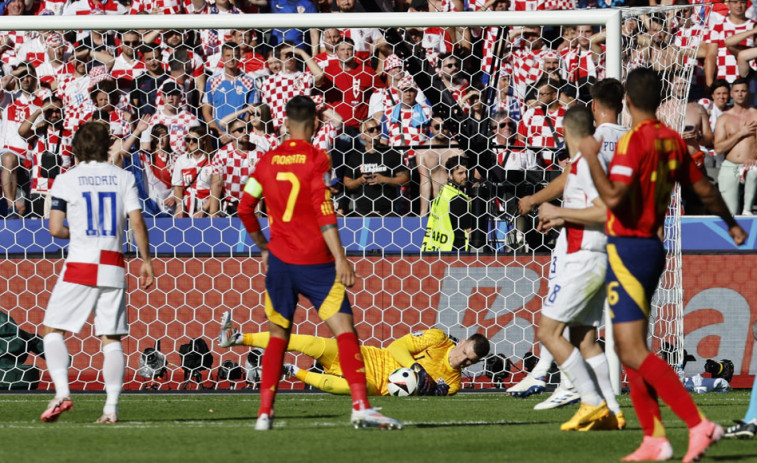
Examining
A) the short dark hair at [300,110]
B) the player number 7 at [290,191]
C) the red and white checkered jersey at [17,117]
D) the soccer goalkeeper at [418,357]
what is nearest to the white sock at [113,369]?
the player number 7 at [290,191]

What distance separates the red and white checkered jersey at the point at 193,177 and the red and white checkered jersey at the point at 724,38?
6013 mm

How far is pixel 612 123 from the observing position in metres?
7.35

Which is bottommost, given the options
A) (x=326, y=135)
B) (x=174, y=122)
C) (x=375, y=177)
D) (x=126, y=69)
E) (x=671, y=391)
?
(x=671, y=391)

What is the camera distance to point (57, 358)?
7.08m

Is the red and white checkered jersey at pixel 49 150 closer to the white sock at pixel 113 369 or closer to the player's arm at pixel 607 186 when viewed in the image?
the white sock at pixel 113 369

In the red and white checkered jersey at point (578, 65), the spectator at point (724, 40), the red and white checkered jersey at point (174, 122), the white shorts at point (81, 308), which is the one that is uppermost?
the spectator at point (724, 40)

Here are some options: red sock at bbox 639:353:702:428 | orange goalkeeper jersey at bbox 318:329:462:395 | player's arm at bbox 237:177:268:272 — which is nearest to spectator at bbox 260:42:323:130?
orange goalkeeper jersey at bbox 318:329:462:395

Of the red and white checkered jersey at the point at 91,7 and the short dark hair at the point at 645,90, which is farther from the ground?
the red and white checkered jersey at the point at 91,7

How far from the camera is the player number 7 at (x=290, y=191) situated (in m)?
6.45

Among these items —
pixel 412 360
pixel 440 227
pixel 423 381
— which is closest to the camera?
pixel 423 381

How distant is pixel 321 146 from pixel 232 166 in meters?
0.95

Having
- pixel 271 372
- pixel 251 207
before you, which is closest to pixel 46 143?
pixel 251 207

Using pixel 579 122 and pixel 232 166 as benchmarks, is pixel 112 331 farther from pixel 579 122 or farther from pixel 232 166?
pixel 232 166

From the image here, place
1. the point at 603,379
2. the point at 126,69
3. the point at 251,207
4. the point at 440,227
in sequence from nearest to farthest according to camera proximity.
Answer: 1. the point at 251,207
2. the point at 603,379
3. the point at 440,227
4. the point at 126,69
